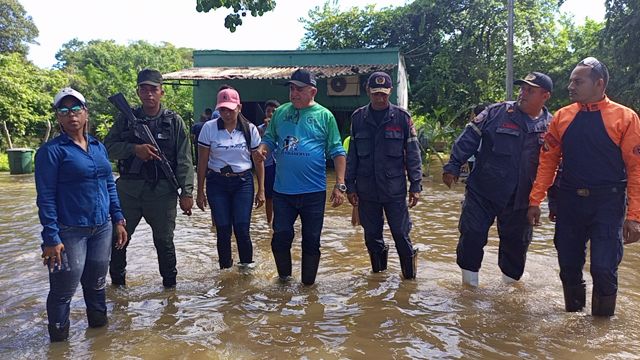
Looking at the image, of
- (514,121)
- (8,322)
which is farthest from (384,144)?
(8,322)

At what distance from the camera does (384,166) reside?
4566mm

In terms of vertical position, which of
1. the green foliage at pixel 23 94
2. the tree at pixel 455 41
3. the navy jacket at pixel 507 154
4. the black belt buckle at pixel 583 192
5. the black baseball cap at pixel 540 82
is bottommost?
the black belt buckle at pixel 583 192

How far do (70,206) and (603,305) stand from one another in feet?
12.3

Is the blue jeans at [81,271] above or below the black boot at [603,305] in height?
above

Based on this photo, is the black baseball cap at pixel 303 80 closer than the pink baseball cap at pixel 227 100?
Yes

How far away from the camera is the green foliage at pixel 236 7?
19.3ft

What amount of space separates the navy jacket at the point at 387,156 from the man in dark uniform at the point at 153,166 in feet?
5.11

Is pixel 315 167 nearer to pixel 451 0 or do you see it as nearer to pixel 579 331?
pixel 579 331

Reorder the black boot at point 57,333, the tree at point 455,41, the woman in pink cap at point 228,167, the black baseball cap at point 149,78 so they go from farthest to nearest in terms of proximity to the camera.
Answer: the tree at point 455,41 < the woman in pink cap at point 228,167 < the black baseball cap at point 149,78 < the black boot at point 57,333

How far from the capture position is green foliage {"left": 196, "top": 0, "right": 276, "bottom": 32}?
5.88 m

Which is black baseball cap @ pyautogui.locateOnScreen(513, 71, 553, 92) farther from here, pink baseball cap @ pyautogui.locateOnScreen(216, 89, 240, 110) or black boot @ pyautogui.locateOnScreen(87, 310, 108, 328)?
black boot @ pyautogui.locateOnScreen(87, 310, 108, 328)

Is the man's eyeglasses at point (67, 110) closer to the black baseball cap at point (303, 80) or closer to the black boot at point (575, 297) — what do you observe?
the black baseball cap at point (303, 80)

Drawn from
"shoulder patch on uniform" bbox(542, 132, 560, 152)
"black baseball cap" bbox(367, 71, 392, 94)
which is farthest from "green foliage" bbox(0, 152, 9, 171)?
"shoulder patch on uniform" bbox(542, 132, 560, 152)

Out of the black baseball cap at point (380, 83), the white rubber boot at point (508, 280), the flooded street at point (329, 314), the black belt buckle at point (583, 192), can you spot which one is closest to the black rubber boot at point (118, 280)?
the flooded street at point (329, 314)
